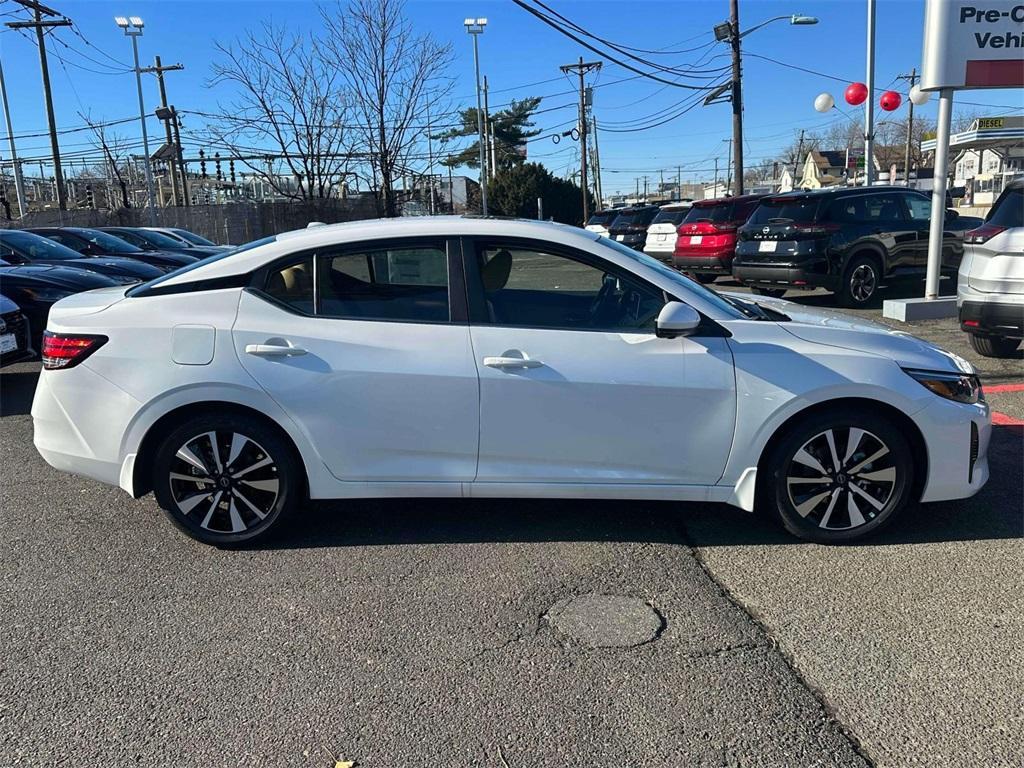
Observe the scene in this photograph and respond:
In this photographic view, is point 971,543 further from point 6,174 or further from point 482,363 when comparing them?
point 6,174

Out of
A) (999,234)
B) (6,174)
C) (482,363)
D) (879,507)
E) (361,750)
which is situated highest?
(6,174)

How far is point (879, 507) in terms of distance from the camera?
145 inches

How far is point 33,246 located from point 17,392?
5494mm

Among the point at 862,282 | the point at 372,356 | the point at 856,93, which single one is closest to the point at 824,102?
the point at 856,93

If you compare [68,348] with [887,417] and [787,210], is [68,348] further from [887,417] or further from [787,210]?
[787,210]

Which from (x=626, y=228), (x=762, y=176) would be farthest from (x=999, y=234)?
(x=762, y=176)

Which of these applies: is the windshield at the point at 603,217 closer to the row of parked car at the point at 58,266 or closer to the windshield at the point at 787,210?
the windshield at the point at 787,210

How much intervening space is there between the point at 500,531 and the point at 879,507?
186cm

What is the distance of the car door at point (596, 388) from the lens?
3555mm

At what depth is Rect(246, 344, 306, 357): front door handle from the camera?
3.60 m

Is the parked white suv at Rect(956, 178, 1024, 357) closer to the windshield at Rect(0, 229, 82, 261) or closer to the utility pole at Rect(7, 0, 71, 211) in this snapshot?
the windshield at Rect(0, 229, 82, 261)

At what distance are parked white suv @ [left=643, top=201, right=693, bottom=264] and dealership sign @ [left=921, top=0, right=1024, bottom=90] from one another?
6.59 m

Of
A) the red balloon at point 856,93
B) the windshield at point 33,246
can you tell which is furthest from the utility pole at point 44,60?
the red balloon at point 856,93

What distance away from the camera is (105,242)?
15156mm
